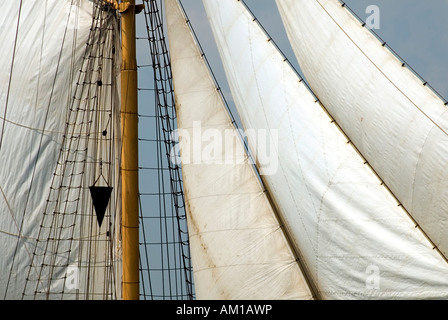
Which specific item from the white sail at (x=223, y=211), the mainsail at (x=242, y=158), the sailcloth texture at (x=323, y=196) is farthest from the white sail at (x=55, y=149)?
the sailcloth texture at (x=323, y=196)

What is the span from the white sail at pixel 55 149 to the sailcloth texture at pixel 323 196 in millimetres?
3928

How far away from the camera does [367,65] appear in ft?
62.0

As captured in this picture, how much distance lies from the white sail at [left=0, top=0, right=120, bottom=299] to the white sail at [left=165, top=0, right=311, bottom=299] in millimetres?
2213

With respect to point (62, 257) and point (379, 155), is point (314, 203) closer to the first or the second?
point (379, 155)

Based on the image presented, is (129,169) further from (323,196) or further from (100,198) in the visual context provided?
(323,196)

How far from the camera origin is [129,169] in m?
20.9

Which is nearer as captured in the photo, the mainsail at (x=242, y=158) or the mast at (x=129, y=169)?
the mainsail at (x=242, y=158)

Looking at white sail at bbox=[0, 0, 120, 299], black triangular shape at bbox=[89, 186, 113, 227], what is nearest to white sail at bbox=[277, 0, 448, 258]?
black triangular shape at bbox=[89, 186, 113, 227]

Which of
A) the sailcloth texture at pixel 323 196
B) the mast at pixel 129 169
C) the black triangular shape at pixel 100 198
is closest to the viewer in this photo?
the sailcloth texture at pixel 323 196

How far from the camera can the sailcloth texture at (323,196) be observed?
17.9 meters

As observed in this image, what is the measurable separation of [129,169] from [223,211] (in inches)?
80.5

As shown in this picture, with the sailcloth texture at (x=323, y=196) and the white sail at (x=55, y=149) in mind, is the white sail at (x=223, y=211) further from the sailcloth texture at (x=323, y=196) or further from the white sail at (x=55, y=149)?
the white sail at (x=55, y=149)
